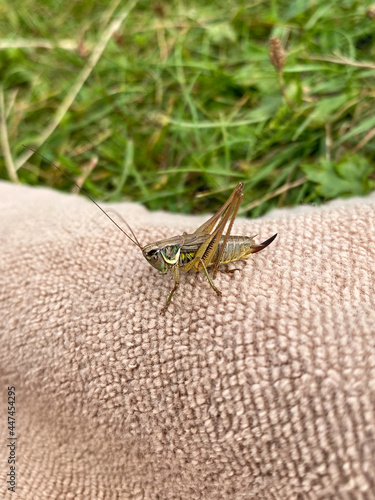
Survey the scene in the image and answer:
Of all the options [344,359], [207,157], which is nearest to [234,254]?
[344,359]

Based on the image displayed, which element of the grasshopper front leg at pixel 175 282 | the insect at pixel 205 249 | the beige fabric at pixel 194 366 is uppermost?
the insect at pixel 205 249

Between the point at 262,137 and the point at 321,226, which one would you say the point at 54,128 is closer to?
the point at 262,137

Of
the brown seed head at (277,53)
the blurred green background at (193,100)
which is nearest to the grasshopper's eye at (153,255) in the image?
the blurred green background at (193,100)

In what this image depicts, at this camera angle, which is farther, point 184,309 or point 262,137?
point 262,137

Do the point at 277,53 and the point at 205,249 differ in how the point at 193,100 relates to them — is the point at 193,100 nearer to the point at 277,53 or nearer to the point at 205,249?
the point at 277,53

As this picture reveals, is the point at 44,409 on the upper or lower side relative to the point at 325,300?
lower

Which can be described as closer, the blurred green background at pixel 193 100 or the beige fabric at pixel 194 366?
the beige fabric at pixel 194 366

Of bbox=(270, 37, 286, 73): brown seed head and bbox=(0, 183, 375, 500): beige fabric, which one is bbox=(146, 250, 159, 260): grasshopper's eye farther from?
bbox=(270, 37, 286, 73): brown seed head

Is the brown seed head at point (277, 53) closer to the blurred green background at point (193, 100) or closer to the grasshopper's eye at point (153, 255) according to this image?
the blurred green background at point (193, 100)
